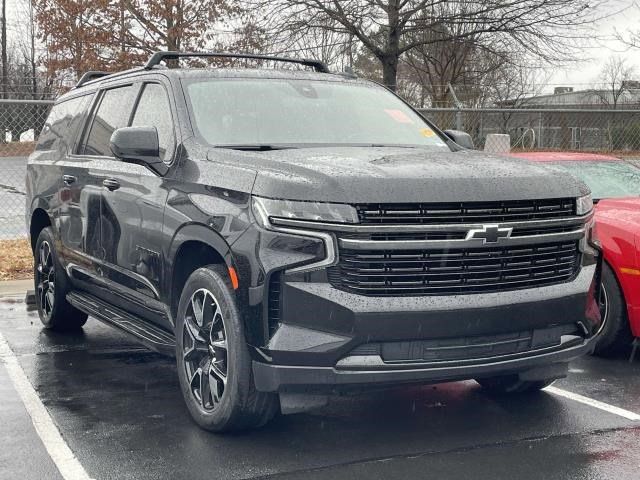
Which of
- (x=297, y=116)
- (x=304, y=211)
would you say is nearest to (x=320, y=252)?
(x=304, y=211)

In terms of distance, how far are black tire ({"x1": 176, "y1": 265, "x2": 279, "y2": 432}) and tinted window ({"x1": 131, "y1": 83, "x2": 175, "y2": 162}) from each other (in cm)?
95

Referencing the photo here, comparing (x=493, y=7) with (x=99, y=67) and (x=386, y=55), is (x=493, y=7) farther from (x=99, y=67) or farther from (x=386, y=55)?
(x=99, y=67)

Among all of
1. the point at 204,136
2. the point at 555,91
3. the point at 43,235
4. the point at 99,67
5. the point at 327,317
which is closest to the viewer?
the point at 327,317

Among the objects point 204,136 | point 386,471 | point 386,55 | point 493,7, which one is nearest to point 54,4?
point 386,55

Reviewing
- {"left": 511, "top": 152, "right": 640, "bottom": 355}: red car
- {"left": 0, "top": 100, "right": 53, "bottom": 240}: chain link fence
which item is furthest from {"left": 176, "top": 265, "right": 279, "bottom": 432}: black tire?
{"left": 0, "top": 100, "right": 53, "bottom": 240}: chain link fence

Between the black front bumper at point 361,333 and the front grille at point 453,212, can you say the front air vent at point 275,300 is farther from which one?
the front grille at point 453,212

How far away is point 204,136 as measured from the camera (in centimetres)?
504

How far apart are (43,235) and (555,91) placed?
18838mm

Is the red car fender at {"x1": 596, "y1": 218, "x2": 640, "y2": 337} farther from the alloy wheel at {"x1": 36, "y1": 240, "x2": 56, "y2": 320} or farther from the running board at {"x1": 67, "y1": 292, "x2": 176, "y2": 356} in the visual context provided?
the alloy wheel at {"x1": 36, "y1": 240, "x2": 56, "y2": 320}

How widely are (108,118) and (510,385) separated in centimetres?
323

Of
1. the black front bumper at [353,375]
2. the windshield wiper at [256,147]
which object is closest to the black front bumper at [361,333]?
the black front bumper at [353,375]

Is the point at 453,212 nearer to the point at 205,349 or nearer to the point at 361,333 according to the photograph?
the point at 361,333

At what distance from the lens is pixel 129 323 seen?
5.55 meters

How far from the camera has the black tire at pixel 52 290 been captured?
6.91 m
